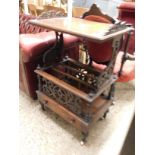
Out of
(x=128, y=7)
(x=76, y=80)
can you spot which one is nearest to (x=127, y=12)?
(x=128, y=7)

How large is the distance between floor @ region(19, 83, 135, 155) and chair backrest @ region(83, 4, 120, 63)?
0.58 meters

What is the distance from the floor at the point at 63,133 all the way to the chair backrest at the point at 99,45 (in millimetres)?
577

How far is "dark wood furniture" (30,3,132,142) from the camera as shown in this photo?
4.09 feet

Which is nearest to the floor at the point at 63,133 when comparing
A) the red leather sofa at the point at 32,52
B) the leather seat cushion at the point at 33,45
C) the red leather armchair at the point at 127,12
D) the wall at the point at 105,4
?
the red leather sofa at the point at 32,52

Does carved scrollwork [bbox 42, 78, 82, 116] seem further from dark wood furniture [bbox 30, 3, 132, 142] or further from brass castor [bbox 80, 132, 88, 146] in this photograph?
brass castor [bbox 80, 132, 88, 146]

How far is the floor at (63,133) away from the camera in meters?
1.39

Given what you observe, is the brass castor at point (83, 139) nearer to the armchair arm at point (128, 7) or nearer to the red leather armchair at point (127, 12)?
the red leather armchair at point (127, 12)

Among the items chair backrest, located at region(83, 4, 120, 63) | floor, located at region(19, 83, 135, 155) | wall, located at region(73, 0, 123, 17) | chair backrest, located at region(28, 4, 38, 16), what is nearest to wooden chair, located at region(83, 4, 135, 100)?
chair backrest, located at region(83, 4, 120, 63)

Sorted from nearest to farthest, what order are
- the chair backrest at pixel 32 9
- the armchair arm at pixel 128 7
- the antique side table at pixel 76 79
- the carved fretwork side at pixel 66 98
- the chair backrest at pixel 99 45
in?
the antique side table at pixel 76 79, the carved fretwork side at pixel 66 98, the chair backrest at pixel 99 45, the armchair arm at pixel 128 7, the chair backrest at pixel 32 9

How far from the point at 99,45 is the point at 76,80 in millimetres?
404
